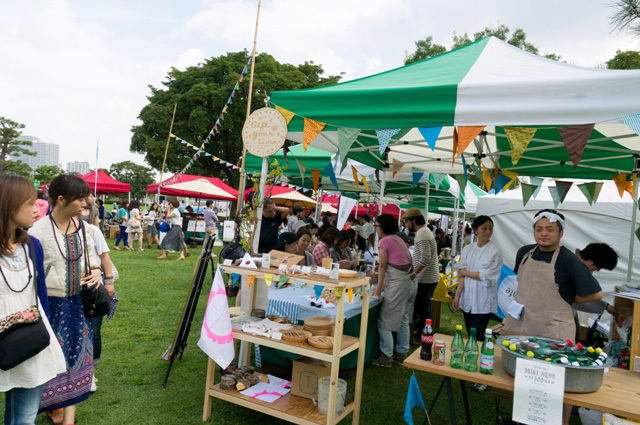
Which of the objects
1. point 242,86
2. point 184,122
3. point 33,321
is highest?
point 242,86

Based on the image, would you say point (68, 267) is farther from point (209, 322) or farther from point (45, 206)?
point (45, 206)

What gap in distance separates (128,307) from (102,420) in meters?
3.30

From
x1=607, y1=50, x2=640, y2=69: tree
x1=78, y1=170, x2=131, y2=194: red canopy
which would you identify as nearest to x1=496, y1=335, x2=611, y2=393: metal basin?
x1=78, y1=170, x2=131, y2=194: red canopy

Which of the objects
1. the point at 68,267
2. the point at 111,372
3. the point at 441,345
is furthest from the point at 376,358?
the point at 68,267

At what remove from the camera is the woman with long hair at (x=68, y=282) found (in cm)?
233

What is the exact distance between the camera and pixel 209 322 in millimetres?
2893

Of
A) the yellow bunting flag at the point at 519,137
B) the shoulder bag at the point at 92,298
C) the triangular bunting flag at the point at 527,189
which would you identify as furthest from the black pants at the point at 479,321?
the triangular bunting flag at the point at 527,189

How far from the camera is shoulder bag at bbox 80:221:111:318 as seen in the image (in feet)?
8.14

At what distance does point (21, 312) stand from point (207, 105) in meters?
21.4

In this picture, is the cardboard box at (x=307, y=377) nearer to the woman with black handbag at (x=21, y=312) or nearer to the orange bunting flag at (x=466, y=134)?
the woman with black handbag at (x=21, y=312)

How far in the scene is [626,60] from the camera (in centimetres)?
1488

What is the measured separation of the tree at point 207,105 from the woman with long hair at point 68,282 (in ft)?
61.9

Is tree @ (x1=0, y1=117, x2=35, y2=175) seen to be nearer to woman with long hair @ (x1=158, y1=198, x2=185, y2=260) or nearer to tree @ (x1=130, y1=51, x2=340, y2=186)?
tree @ (x1=130, y1=51, x2=340, y2=186)

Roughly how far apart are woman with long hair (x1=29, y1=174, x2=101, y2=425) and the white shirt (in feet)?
11.2
